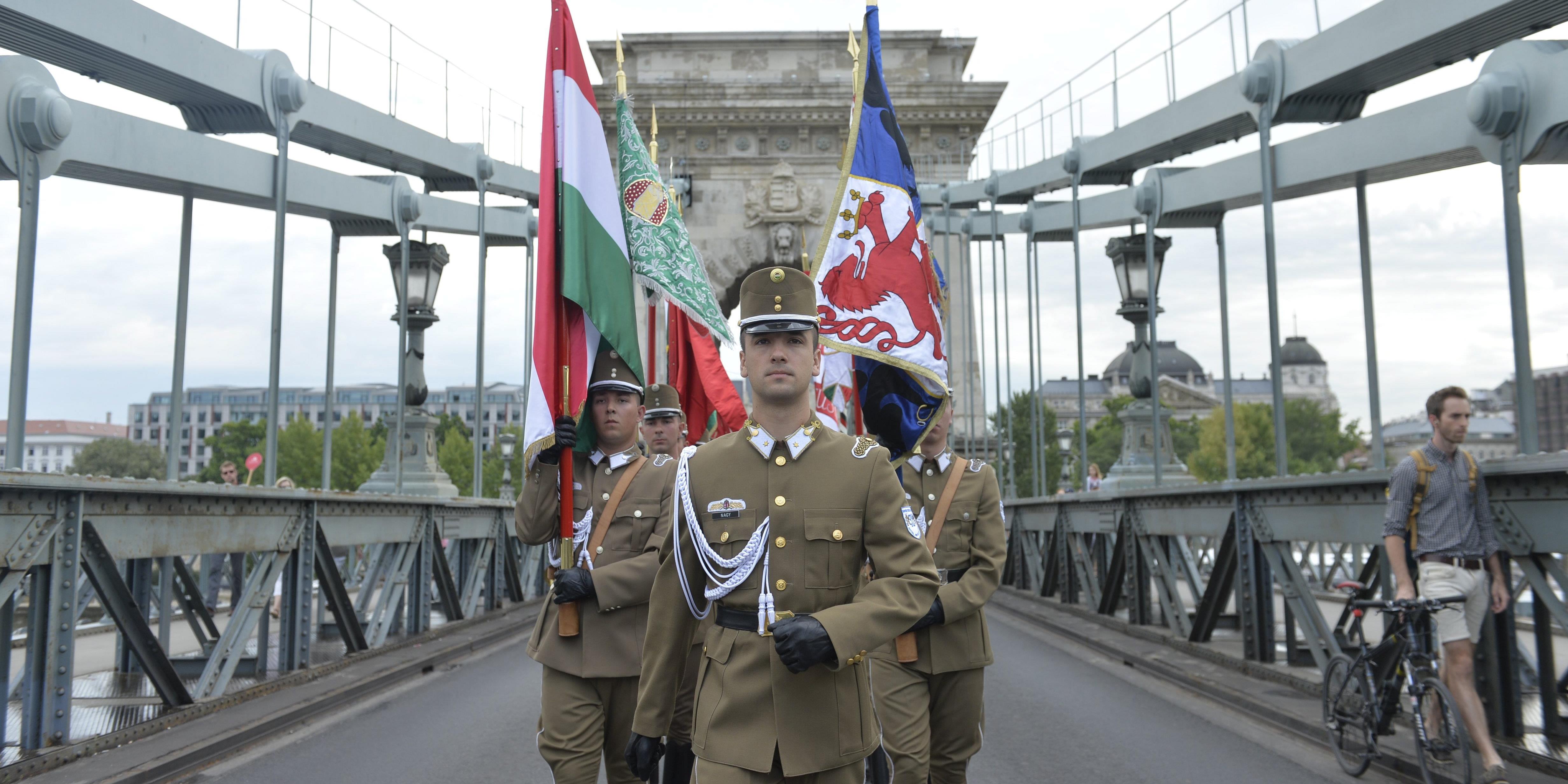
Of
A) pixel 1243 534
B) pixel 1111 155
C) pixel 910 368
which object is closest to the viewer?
pixel 910 368

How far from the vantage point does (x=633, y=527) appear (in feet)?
17.2

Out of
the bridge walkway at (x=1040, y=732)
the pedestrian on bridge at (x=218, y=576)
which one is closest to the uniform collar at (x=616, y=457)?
the bridge walkway at (x=1040, y=732)

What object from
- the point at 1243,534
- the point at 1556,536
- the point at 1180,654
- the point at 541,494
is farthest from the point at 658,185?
the point at 1180,654

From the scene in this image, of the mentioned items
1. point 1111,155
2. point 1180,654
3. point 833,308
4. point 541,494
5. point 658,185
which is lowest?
point 1180,654

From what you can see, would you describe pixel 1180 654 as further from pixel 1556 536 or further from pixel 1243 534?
pixel 1556 536

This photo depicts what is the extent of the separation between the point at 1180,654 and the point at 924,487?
21.9 ft

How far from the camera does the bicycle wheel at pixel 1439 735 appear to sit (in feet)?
19.1

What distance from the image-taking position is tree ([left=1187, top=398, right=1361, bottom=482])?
291 feet

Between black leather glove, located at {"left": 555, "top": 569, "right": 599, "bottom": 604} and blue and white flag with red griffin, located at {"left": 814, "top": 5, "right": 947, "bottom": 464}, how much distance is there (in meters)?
1.82

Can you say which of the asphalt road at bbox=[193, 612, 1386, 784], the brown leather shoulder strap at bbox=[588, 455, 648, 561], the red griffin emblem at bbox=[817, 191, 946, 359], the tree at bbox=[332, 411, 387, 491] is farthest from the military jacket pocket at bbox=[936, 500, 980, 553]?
the tree at bbox=[332, 411, 387, 491]

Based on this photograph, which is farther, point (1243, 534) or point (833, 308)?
point (1243, 534)

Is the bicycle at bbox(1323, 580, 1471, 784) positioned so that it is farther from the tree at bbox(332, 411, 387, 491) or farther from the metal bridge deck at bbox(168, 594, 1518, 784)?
the tree at bbox(332, 411, 387, 491)

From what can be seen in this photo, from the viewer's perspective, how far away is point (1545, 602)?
20.2 feet

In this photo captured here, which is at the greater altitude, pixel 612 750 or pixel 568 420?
pixel 568 420
